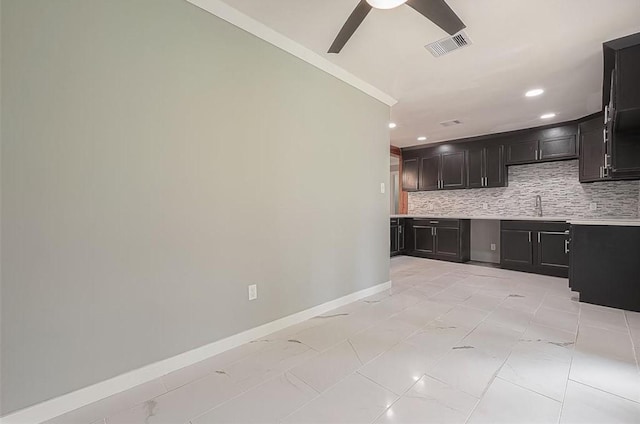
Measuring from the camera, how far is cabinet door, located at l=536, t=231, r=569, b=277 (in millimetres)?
4207

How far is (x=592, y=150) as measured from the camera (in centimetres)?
413

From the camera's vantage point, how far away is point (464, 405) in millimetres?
1474

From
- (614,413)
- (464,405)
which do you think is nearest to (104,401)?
(464,405)

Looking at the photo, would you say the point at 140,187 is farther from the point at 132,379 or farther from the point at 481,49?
the point at 481,49

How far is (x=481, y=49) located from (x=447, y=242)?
147 inches

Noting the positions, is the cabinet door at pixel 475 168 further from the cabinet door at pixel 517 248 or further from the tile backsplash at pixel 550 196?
the cabinet door at pixel 517 248

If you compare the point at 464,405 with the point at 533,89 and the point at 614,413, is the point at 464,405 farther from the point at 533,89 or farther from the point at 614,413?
the point at 533,89

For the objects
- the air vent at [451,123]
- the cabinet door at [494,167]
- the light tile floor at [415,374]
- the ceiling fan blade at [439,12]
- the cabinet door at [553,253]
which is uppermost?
the air vent at [451,123]

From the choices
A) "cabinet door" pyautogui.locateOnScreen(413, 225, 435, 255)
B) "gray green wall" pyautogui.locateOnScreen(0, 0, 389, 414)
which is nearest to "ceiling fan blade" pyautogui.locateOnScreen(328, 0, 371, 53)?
"gray green wall" pyautogui.locateOnScreen(0, 0, 389, 414)

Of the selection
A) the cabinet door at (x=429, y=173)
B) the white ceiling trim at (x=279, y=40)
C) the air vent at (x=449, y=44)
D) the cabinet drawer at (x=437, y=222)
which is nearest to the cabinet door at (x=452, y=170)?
the cabinet door at (x=429, y=173)

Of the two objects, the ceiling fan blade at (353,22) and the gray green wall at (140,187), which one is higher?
the ceiling fan blade at (353,22)

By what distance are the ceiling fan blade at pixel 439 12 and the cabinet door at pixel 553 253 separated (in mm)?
3811

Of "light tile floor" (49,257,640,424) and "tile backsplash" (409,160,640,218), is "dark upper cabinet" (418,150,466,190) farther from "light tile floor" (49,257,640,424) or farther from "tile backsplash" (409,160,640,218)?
"light tile floor" (49,257,640,424)

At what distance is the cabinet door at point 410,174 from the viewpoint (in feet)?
20.9
